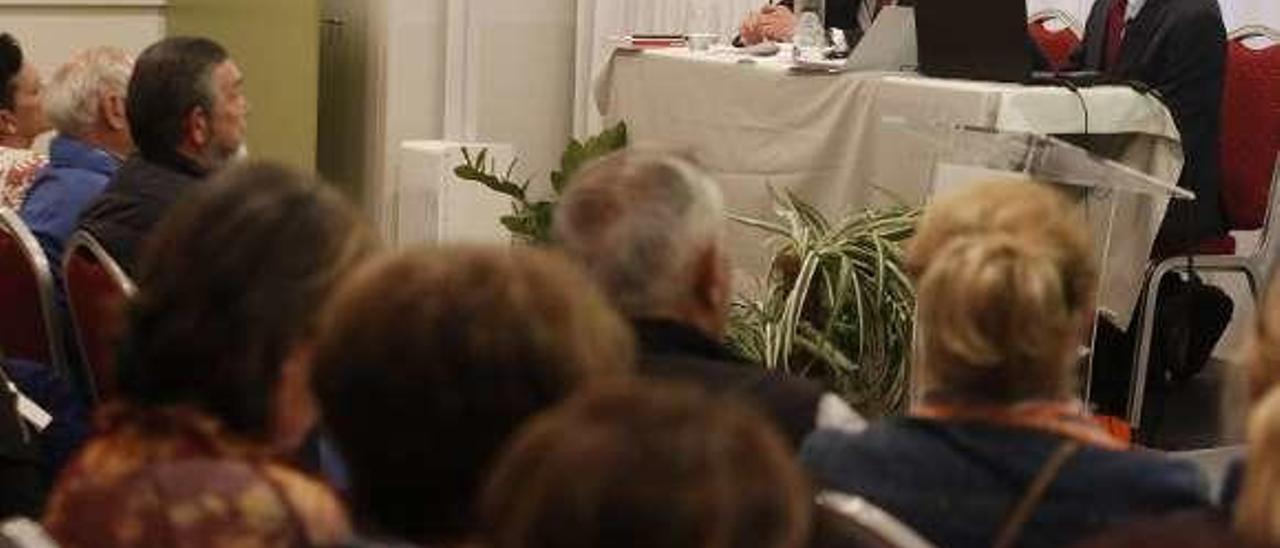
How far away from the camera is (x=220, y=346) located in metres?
1.69

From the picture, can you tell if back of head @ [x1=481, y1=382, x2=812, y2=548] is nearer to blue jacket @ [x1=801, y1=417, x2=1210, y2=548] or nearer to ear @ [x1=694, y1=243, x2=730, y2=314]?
blue jacket @ [x1=801, y1=417, x2=1210, y2=548]

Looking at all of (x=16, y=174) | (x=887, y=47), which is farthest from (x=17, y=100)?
(x=887, y=47)

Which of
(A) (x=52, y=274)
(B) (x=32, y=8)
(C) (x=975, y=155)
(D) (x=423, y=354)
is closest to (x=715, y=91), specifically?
(C) (x=975, y=155)

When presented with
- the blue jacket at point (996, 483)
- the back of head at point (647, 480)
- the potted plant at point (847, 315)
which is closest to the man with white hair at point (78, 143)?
the potted plant at point (847, 315)

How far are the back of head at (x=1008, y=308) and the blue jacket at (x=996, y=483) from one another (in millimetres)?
68

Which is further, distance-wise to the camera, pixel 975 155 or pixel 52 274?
pixel 975 155

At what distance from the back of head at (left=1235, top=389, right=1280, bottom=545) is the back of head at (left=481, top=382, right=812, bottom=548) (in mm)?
428

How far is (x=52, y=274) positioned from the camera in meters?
3.10

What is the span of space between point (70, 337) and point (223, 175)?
1.42m

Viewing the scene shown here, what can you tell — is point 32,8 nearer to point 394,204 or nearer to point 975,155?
point 394,204

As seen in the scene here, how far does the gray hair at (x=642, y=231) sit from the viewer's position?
2.05 m

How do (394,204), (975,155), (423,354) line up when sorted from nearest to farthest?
1. (423,354)
2. (975,155)
3. (394,204)

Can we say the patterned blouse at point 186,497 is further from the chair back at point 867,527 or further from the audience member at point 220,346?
the chair back at point 867,527

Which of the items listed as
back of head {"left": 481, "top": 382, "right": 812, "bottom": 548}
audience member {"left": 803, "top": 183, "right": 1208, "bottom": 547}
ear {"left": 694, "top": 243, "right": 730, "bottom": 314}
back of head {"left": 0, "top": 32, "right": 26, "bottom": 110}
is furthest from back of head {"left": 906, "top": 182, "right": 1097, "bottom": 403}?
back of head {"left": 0, "top": 32, "right": 26, "bottom": 110}
